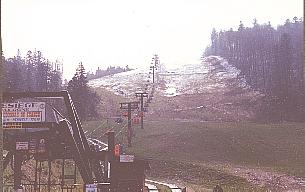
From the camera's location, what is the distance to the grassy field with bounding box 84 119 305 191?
2916 centimetres

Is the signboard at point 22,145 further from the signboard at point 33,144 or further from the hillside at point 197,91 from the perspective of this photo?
the hillside at point 197,91

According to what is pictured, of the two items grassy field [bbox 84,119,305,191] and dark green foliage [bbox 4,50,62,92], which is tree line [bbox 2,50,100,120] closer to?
dark green foliage [bbox 4,50,62,92]

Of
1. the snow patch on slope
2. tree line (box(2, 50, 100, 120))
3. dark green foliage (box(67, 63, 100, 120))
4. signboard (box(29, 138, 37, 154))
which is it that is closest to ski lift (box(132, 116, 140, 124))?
tree line (box(2, 50, 100, 120))

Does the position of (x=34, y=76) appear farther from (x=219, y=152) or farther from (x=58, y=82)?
(x=219, y=152)

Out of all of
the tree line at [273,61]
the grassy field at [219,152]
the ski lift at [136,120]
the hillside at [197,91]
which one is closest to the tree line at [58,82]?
the grassy field at [219,152]

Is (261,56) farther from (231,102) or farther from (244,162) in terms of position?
(244,162)

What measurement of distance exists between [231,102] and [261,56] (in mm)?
17408

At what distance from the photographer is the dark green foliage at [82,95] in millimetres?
25534

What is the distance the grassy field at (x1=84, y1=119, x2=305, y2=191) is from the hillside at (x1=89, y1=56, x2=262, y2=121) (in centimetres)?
1144

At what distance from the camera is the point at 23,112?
13.2 metres

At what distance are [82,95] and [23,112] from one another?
1358cm

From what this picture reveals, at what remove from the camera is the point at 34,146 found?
17.5m

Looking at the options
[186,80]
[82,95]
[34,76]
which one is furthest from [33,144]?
[186,80]

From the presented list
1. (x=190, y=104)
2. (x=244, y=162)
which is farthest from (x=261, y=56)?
(x=244, y=162)
